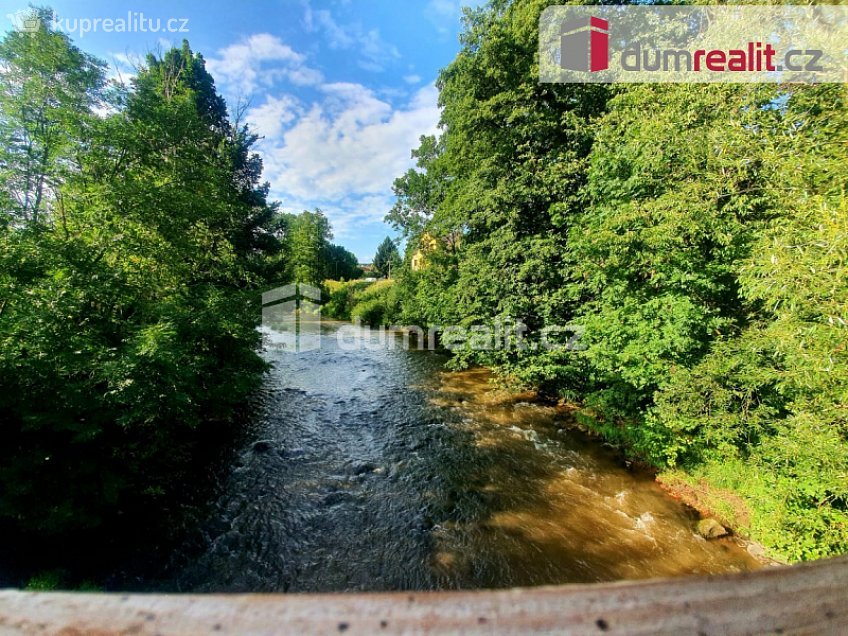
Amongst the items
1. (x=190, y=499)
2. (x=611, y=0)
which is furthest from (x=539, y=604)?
(x=611, y=0)

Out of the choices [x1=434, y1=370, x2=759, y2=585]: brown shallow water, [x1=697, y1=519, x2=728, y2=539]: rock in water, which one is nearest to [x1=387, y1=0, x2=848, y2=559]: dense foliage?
[x1=697, y1=519, x2=728, y2=539]: rock in water

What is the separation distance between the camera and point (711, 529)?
4.35 metres

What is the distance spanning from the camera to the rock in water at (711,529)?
14.1 feet

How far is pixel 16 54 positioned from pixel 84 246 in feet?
9.03

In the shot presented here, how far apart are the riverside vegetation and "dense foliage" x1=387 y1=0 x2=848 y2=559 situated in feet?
0.13

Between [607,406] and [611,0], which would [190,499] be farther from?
[611,0]

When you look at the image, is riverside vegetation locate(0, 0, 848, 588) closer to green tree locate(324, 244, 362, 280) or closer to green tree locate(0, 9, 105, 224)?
green tree locate(0, 9, 105, 224)

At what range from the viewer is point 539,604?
580 mm

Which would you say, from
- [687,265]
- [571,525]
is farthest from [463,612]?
[687,265]
